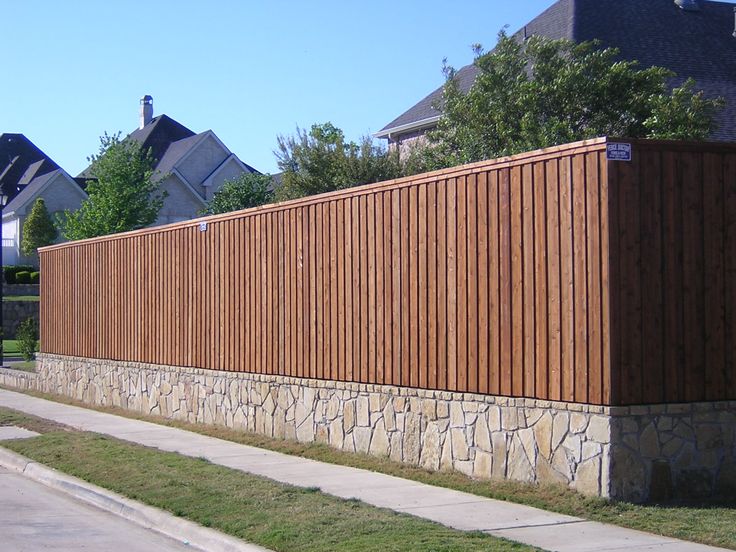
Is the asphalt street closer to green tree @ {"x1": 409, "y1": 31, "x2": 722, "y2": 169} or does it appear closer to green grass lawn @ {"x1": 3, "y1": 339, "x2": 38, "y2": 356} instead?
green tree @ {"x1": 409, "y1": 31, "x2": 722, "y2": 169}

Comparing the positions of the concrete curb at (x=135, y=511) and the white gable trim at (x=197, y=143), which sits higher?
the white gable trim at (x=197, y=143)

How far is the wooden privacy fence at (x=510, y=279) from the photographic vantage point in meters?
10.3

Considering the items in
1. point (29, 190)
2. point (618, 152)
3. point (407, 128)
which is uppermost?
point (29, 190)

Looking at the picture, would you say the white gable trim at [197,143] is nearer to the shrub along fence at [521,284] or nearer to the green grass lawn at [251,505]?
the shrub along fence at [521,284]

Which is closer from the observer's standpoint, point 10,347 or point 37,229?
point 10,347

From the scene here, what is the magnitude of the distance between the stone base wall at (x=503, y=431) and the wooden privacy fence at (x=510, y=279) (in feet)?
0.63

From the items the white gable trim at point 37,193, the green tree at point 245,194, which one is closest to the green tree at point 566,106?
the green tree at point 245,194

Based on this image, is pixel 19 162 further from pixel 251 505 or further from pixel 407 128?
pixel 251 505

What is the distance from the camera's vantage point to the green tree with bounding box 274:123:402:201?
28.4m

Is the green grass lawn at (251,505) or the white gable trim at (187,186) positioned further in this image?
the white gable trim at (187,186)

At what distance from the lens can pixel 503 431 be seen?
11320 mm

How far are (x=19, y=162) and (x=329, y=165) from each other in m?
48.3

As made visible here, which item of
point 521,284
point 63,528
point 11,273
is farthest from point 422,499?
point 11,273

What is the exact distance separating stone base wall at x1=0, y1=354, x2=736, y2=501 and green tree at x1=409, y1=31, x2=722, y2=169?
26.7 feet
